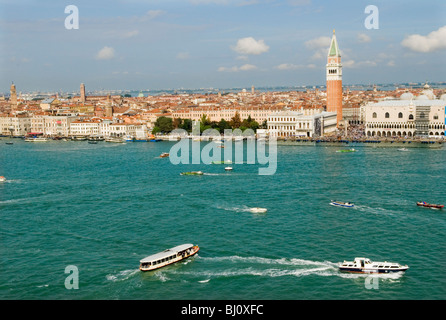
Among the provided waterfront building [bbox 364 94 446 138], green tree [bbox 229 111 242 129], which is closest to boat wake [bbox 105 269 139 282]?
waterfront building [bbox 364 94 446 138]

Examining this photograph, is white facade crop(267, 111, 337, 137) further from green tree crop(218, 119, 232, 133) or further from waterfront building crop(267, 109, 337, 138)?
green tree crop(218, 119, 232, 133)

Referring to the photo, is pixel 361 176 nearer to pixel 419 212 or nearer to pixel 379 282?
pixel 419 212

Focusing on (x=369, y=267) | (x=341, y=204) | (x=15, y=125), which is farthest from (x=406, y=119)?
(x=15, y=125)

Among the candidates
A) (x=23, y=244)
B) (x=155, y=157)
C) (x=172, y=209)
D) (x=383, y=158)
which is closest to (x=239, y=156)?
(x=155, y=157)

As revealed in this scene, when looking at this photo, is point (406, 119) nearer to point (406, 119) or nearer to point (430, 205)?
point (406, 119)
